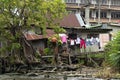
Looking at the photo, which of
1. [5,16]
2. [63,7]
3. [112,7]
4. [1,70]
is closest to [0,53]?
[1,70]

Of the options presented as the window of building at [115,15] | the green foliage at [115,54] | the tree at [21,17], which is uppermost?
the tree at [21,17]

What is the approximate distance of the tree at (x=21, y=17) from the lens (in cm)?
2952

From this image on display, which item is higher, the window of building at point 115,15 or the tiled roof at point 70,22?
the tiled roof at point 70,22

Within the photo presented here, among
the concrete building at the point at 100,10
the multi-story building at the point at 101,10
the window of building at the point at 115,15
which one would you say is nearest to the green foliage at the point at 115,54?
the concrete building at the point at 100,10

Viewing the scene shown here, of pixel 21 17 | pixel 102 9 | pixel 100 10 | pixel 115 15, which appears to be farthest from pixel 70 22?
pixel 115 15

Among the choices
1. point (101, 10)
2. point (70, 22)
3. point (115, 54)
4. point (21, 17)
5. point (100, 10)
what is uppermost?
point (21, 17)

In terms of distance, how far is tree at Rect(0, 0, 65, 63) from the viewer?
29.5m

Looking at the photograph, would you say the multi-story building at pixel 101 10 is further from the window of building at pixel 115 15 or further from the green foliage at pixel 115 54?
the green foliage at pixel 115 54

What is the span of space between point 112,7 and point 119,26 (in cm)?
3275

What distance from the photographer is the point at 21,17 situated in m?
30.2

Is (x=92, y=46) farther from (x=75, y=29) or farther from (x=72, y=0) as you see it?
(x=72, y=0)

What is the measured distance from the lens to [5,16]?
29719mm

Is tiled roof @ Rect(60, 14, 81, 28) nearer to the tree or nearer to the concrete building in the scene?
the tree

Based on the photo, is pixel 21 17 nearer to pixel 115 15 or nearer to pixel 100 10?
pixel 100 10
